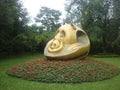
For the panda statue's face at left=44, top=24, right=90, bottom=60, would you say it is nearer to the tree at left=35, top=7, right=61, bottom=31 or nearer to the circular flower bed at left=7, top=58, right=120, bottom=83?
the circular flower bed at left=7, top=58, right=120, bottom=83

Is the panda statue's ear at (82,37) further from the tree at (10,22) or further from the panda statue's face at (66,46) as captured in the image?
the tree at (10,22)

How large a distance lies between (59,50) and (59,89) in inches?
199

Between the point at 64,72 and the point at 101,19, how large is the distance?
59.5 feet

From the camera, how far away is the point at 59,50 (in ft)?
48.5

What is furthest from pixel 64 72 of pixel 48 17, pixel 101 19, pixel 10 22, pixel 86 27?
pixel 48 17

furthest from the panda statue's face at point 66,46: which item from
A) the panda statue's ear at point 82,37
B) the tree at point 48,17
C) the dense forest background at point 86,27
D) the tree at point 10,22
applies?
the tree at point 48,17

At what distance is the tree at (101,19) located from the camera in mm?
27734

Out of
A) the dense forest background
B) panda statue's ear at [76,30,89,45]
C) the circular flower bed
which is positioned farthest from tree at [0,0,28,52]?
the circular flower bed

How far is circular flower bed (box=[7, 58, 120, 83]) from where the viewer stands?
11.8 m

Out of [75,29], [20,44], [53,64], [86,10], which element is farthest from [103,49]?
[53,64]

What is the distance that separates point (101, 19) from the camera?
95.6ft

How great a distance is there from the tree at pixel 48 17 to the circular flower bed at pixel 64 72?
35.1 m

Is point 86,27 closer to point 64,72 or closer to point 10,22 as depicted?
point 10,22

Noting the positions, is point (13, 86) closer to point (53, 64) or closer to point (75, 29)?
point (53, 64)
